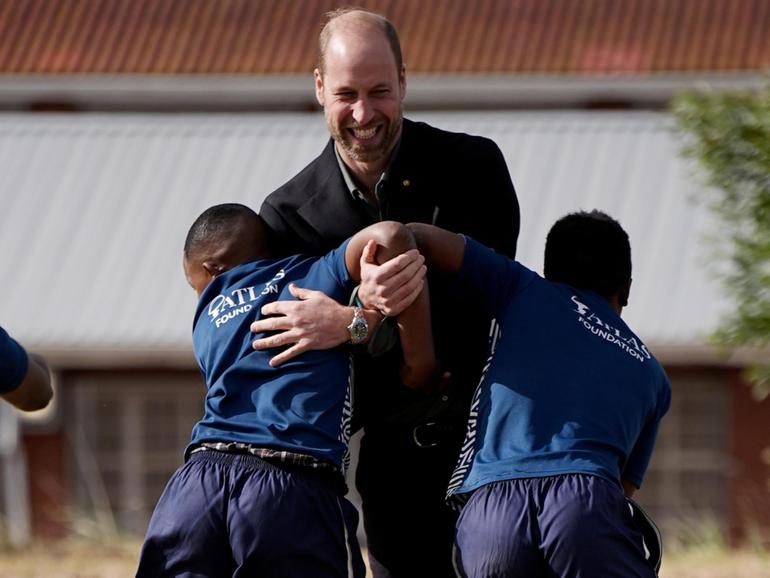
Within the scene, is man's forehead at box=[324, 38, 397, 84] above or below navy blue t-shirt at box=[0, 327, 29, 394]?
above

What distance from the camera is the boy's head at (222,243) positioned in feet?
14.6

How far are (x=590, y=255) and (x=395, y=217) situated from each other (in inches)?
22.8

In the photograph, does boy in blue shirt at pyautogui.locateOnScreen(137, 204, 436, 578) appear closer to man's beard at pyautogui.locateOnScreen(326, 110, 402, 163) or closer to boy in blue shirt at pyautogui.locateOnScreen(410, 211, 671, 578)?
boy in blue shirt at pyautogui.locateOnScreen(410, 211, 671, 578)

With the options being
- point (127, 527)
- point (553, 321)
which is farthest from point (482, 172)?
point (127, 527)

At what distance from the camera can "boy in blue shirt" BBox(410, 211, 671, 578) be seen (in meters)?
3.92

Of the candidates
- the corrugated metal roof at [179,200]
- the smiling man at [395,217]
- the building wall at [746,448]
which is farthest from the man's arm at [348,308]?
the building wall at [746,448]

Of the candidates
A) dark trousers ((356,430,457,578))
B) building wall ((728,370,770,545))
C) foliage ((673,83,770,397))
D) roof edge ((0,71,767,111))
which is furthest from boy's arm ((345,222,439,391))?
roof edge ((0,71,767,111))

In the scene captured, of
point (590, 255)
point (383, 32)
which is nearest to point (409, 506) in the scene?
point (590, 255)

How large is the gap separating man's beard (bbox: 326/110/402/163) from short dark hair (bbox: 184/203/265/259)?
335 mm

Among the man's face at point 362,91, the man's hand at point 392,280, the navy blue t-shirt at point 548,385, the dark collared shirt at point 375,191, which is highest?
the man's face at point 362,91

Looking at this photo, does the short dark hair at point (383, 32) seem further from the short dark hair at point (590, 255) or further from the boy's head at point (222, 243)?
the short dark hair at point (590, 255)

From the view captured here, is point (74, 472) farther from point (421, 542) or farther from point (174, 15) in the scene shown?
point (421, 542)

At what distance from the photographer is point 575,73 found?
15148 millimetres

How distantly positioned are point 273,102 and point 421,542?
1120 centimetres
